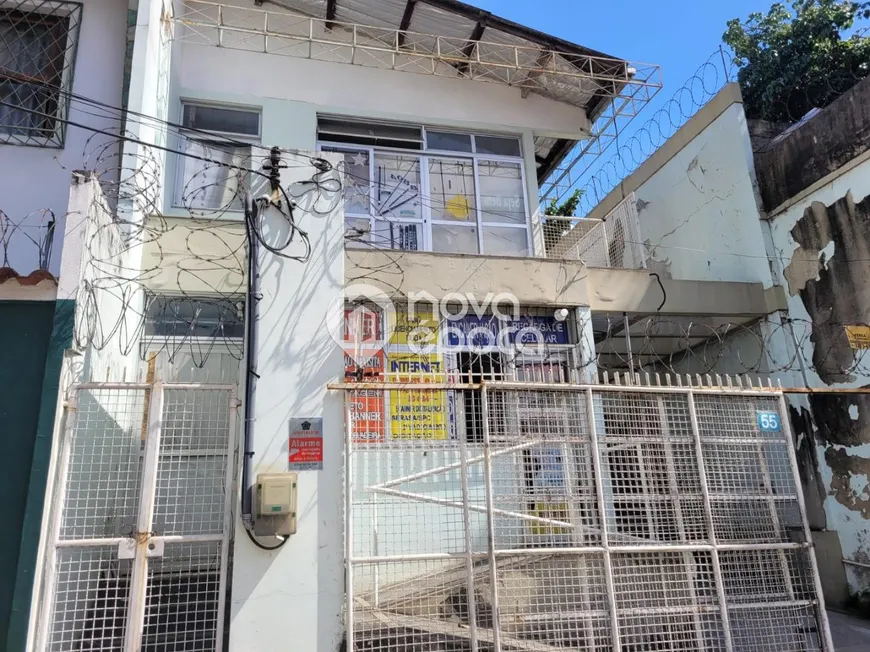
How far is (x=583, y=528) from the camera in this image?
15.2 ft

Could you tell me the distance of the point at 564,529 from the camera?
474 cm

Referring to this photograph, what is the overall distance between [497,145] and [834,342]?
593 centimetres

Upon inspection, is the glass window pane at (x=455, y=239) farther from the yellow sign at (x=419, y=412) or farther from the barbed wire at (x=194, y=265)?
the yellow sign at (x=419, y=412)

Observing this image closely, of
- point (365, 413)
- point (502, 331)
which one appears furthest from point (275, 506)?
point (502, 331)

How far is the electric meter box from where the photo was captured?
13.1ft

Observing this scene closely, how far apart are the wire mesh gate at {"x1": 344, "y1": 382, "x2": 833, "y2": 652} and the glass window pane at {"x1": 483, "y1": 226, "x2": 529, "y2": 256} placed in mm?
4754

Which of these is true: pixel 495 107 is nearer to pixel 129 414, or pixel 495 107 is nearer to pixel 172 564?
pixel 129 414

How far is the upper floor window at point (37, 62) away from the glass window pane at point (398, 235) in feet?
13.9

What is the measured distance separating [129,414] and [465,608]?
123 inches

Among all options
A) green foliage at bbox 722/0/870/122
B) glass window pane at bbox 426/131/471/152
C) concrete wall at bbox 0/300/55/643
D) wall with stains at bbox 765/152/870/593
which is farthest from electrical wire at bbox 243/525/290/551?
green foliage at bbox 722/0/870/122

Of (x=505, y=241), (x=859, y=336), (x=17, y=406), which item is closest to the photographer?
(x=17, y=406)

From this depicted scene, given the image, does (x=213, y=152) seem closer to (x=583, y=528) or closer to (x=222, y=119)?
(x=222, y=119)

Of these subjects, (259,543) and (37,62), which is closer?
(259,543)
